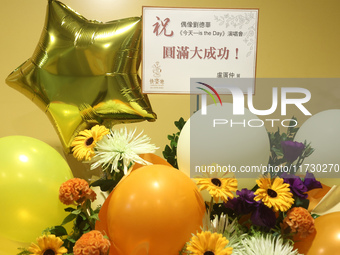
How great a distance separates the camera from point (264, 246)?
1.09 meters

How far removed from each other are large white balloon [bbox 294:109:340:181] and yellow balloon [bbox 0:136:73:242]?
Result: 0.88 meters

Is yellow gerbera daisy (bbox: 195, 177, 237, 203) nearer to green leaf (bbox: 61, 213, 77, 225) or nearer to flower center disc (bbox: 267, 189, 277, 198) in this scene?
flower center disc (bbox: 267, 189, 277, 198)

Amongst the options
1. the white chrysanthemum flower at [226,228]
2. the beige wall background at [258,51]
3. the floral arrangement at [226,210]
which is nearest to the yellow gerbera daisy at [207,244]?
the floral arrangement at [226,210]

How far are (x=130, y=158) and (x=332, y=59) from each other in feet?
3.68

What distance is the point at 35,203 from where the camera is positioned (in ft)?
4.25

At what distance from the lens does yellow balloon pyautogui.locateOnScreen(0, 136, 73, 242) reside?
4.18 ft

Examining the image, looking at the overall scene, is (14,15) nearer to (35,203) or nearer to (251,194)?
(35,203)

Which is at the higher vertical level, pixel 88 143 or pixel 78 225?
pixel 88 143

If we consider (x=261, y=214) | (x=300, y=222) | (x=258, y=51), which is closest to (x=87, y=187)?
(x=261, y=214)

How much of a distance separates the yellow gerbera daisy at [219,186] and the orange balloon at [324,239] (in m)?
0.29

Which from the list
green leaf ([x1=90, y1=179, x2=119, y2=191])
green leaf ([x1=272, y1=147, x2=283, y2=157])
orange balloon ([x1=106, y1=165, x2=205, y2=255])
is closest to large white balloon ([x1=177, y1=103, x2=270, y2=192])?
green leaf ([x1=272, y1=147, x2=283, y2=157])

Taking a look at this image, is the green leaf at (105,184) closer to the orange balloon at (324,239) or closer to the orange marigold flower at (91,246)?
the orange marigold flower at (91,246)

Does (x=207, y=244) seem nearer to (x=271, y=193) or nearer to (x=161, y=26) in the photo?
(x=271, y=193)

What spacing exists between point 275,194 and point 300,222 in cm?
10
